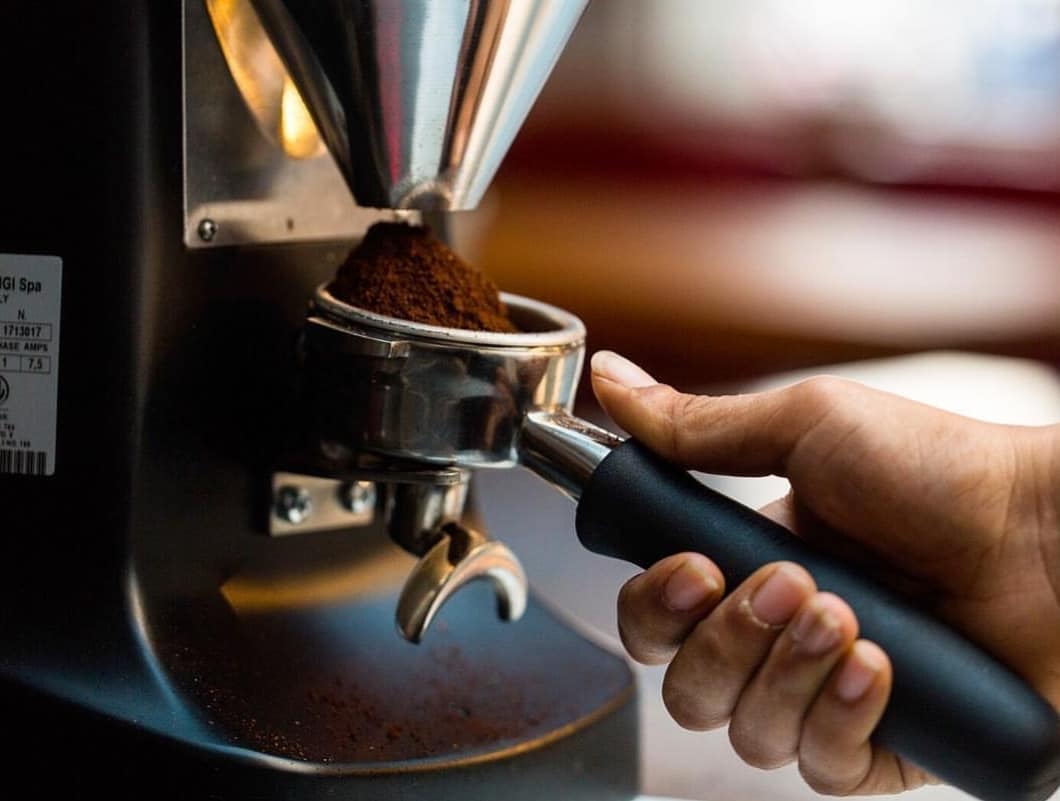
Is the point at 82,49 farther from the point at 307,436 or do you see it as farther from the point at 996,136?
the point at 996,136

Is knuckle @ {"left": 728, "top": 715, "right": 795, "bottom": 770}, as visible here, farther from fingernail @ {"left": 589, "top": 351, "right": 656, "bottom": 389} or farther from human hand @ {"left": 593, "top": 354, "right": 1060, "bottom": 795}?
fingernail @ {"left": 589, "top": 351, "right": 656, "bottom": 389}

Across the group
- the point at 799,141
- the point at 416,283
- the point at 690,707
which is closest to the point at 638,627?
the point at 690,707

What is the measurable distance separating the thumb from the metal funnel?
4.1 inches

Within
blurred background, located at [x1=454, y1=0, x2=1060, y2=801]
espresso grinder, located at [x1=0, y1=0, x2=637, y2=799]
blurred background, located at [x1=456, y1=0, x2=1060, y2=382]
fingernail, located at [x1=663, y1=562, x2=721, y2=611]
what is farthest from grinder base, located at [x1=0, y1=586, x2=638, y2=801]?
blurred background, located at [x1=456, y1=0, x2=1060, y2=382]

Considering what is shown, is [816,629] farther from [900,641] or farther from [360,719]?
[360,719]

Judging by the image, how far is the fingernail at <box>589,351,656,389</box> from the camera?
21.1 inches

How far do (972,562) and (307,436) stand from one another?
10.3 inches

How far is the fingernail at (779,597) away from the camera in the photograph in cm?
43

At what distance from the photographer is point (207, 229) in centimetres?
53

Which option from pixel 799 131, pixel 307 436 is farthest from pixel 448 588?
pixel 799 131

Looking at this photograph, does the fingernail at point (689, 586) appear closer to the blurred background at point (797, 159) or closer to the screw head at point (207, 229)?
the screw head at point (207, 229)

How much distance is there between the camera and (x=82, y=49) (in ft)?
1.61

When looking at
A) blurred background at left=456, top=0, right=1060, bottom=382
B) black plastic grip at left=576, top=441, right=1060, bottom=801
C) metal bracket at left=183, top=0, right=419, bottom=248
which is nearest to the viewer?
black plastic grip at left=576, top=441, right=1060, bottom=801

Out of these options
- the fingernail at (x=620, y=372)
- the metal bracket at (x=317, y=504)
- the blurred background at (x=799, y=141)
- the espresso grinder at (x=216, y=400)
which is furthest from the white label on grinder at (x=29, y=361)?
the blurred background at (x=799, y=141)
